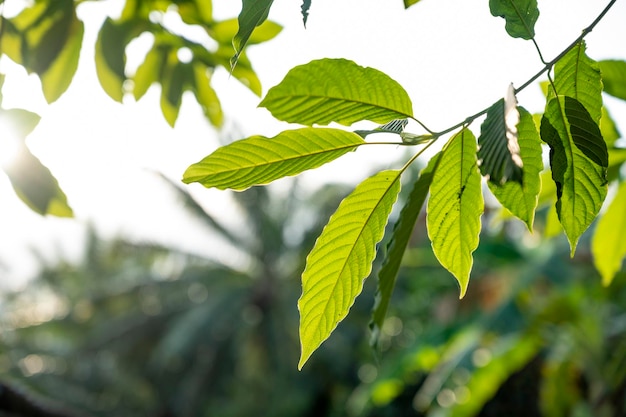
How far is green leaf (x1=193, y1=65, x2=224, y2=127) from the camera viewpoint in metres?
0.74

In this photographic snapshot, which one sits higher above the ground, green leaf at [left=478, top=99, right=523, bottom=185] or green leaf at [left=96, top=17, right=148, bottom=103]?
green leaf at [left=96, top=17, right=148, bottom=103]

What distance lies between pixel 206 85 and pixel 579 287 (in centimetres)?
369

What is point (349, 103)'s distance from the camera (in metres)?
0.38

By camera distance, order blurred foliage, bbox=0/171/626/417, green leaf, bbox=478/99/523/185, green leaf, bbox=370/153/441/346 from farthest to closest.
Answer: blurred foliage, bbox=0/171/626/417 < green leaf, bbox=370/153/441/346 < green leaf, bbox=478/99/523/185

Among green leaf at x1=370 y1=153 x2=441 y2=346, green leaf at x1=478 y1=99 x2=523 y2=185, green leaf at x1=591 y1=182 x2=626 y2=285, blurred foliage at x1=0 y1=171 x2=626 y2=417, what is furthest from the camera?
blurred foliage at x1=0 y1=171 x2=626 y2=417

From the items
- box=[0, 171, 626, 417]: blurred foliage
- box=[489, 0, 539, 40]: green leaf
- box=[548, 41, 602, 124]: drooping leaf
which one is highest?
box=[489, 0, 539, 40]: green leaf

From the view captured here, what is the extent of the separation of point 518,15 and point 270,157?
0.47 feet

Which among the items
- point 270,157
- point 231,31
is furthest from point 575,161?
point 231,31

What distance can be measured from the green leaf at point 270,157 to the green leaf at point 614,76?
1.05 ft

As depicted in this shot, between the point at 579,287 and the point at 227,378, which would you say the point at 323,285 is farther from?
the point at 227,378

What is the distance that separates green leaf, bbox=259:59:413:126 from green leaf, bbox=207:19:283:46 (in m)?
0.30

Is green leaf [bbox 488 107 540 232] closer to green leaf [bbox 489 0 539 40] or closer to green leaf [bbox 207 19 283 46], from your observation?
green leaf [bbox 489 0 539 40]

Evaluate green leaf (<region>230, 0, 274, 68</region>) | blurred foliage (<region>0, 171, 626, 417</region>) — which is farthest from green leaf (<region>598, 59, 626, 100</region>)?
blurred foliage (<region>0, 171, 626, 417</region>)

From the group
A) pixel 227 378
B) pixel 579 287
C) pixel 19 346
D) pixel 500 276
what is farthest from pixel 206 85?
pixel 19 346
